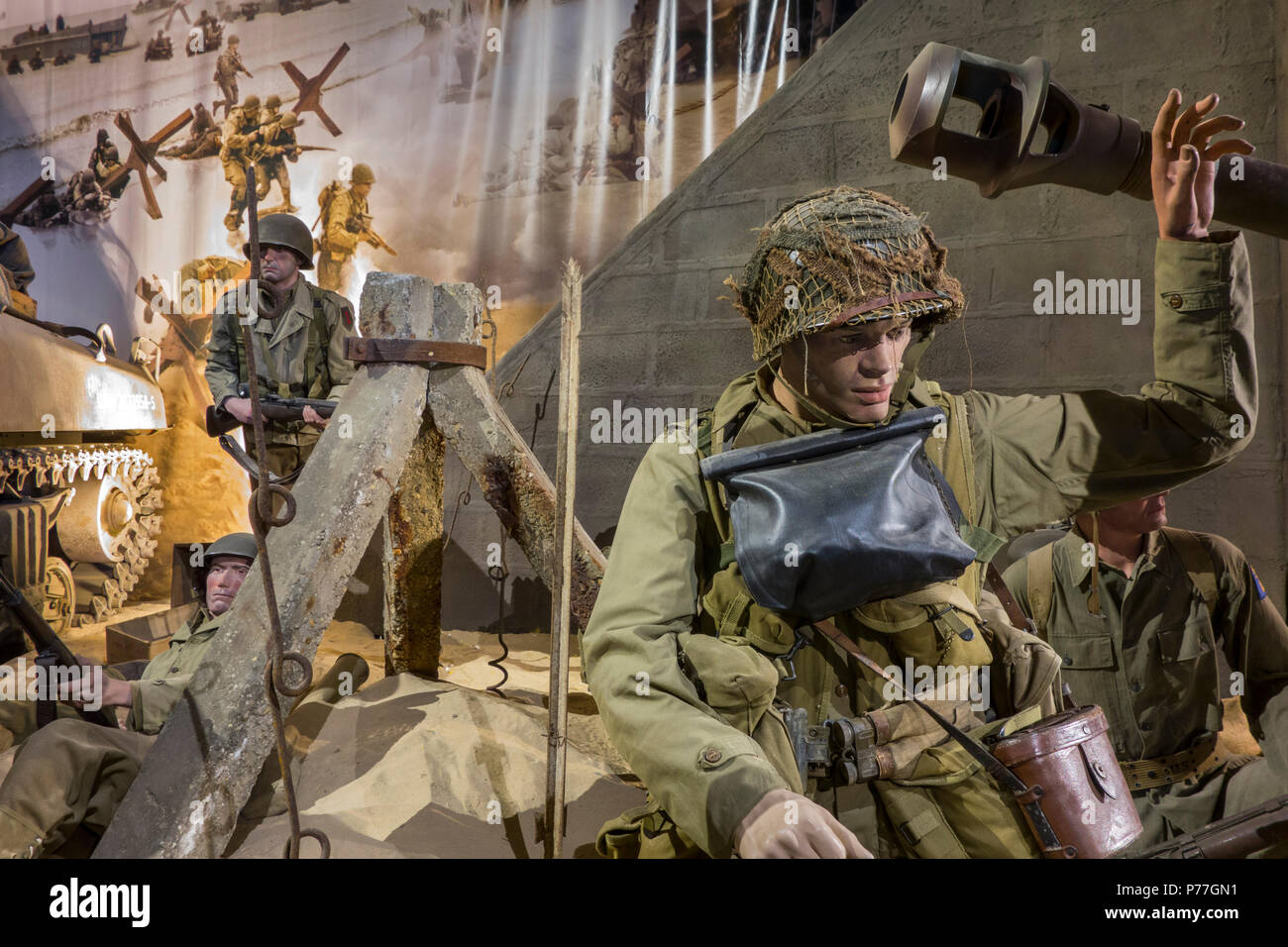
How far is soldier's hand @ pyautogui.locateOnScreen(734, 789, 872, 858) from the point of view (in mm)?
1247

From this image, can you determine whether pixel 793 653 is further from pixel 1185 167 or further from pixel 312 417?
pixel 312 417

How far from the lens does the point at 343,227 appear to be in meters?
9.48

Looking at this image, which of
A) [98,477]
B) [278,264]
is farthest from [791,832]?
[98,477]

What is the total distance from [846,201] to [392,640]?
8.40 ft

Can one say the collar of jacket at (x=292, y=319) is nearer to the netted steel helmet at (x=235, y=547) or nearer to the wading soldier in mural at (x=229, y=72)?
the netted steel helmet at (x=235, y=547)

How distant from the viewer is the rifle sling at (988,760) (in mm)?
1471

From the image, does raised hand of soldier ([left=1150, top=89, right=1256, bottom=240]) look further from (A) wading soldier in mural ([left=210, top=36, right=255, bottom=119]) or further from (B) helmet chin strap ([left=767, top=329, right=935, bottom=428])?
(A) wading soldier in mural ([left=210, top=36, right=255, bottom=119])

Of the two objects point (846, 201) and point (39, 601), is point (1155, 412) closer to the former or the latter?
point (846, 201)

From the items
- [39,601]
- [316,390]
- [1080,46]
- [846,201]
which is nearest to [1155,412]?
[846,201]

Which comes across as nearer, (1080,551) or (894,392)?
(894,392)

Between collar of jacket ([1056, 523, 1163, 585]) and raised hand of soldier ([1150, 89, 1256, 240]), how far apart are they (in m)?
1.10

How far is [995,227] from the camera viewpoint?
11.3 feet

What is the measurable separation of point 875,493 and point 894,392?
277 mm

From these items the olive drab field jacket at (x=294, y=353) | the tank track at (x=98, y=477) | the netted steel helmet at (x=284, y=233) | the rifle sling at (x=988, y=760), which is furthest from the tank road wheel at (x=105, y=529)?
the rifle sling at (x=988, y=760)
